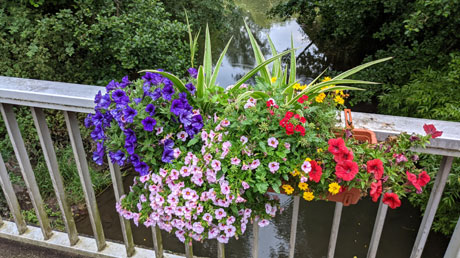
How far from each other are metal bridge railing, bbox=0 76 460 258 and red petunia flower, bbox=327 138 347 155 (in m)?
0.22

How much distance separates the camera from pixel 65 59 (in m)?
4.05

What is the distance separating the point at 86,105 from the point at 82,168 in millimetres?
372

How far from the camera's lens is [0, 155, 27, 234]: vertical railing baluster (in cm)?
172

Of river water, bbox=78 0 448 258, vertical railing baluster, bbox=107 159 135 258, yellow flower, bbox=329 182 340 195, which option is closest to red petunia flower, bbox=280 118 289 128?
yellow flower, bbox=329 182 340 195

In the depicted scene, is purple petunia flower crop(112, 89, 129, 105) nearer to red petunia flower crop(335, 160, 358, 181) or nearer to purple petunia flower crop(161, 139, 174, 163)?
purple petunia flower crop(161, 139, 174, 163)

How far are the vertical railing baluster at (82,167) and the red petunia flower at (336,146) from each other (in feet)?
3.28

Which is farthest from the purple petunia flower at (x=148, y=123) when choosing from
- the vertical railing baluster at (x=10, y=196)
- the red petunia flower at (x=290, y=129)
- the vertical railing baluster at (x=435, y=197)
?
the vertical railing baluster at (x=10, y=196)

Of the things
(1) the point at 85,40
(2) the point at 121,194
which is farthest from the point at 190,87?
(1) the point at 85,40

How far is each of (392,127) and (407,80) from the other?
4013 millimetres

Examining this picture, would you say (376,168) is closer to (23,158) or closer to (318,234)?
(23,158)

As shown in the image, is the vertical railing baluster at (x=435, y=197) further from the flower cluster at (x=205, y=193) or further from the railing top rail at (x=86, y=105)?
the flower cluster at (x=205, y=193)

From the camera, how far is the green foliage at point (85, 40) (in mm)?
3619

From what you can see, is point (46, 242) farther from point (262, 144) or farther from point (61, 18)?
point (61, 18)

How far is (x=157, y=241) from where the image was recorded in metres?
1.61
